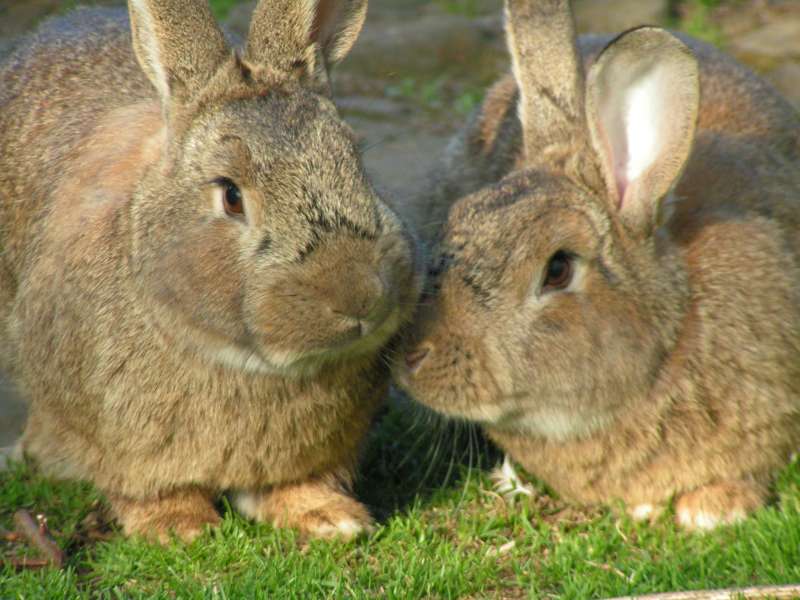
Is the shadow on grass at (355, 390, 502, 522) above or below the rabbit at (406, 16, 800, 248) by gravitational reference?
below

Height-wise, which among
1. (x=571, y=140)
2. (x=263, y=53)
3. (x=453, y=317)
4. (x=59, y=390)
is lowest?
(x=59, y=390)

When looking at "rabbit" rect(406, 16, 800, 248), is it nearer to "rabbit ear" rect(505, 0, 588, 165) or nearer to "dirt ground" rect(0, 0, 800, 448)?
"rabbit ear" rect(505, 0, 588, 165)

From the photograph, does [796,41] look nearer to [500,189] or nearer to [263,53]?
[500,189]

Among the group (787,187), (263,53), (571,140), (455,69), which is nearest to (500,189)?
→ (571,140)

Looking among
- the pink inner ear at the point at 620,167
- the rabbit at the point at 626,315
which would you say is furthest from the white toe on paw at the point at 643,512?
the pink inner ear at the point at 620,167

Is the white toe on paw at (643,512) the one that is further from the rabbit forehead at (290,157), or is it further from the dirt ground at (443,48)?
the dirt ground at (443,48)

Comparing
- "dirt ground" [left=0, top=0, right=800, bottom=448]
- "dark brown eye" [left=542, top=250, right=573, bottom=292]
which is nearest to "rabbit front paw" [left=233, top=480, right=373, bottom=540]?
"dark brown eye" [left=542, top=250, right=573, bottom=292]
